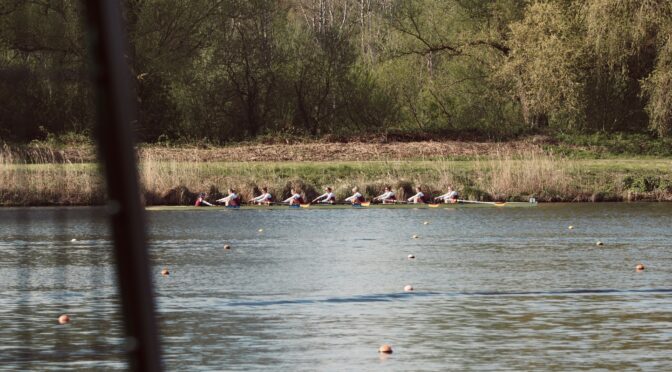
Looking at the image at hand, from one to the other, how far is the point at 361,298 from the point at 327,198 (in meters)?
28.2

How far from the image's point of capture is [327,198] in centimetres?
5322

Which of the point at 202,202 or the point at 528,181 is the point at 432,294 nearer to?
Result: the point at 202,202

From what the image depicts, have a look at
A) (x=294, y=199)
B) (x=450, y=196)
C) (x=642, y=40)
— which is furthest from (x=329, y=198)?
(x=642, y=40)

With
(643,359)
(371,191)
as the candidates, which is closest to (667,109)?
(371,191)

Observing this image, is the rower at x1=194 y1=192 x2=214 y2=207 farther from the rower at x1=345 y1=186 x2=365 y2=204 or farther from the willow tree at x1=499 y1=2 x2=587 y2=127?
the willow tree at x1=499 y1=2 x2=587 y2=127

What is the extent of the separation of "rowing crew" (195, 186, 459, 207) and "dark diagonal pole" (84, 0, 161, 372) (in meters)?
48.6

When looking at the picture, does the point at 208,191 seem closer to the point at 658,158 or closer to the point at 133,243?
the point at 658,158

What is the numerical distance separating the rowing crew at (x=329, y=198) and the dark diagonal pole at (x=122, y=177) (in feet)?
160

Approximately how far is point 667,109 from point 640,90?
20.4ft

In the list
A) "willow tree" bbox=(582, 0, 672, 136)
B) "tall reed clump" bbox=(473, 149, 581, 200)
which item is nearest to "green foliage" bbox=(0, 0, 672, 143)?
"willow tree" bbox=(582, 0, 672, 136)

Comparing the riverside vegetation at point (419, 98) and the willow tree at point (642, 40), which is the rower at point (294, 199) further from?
Answer: the willow tree at point (642, 40)

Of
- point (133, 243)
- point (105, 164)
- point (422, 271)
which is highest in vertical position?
point (105, 164)

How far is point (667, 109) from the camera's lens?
58.2 meters

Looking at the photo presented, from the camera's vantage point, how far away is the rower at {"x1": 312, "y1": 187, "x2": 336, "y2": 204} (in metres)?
53.0
